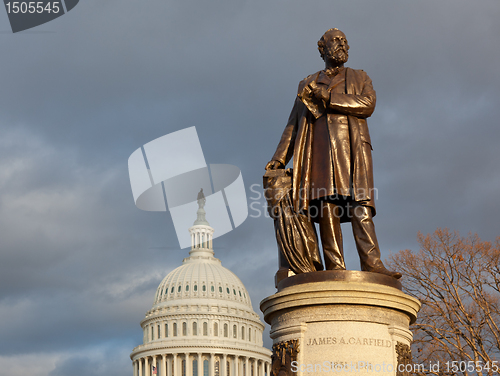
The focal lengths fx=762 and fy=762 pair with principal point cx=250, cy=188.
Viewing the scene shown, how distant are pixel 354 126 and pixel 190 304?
386 feet

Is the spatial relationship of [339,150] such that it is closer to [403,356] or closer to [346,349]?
[346,349]

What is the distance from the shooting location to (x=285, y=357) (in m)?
8.30

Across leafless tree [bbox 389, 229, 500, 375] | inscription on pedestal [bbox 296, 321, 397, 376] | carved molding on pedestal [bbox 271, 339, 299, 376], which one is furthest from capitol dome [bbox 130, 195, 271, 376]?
inscription on pedestal [bbox 296, 321, 397, 376]

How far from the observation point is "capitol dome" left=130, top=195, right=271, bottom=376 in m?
121

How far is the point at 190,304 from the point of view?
124 m

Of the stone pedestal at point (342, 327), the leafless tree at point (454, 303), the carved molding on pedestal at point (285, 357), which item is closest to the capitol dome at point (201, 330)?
the leafless tree at point (454, 303)

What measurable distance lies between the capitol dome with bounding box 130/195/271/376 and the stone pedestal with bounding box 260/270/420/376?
113 metres

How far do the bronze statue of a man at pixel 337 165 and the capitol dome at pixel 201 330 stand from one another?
11156cm

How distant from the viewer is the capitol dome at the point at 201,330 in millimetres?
121250

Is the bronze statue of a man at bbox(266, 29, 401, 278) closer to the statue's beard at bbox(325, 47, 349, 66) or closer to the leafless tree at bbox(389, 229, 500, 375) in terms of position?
the statue's beard at bbox(325, 47, 349, 66)

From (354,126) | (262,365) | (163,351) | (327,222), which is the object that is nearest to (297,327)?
(327,222)

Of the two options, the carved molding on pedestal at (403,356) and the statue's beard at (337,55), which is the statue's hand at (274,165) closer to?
the statue's beard at (337,55)

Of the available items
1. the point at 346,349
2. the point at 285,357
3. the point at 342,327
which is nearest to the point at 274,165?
the point at 342,327

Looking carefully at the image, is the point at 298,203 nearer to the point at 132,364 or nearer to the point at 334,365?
the point at 334,365
